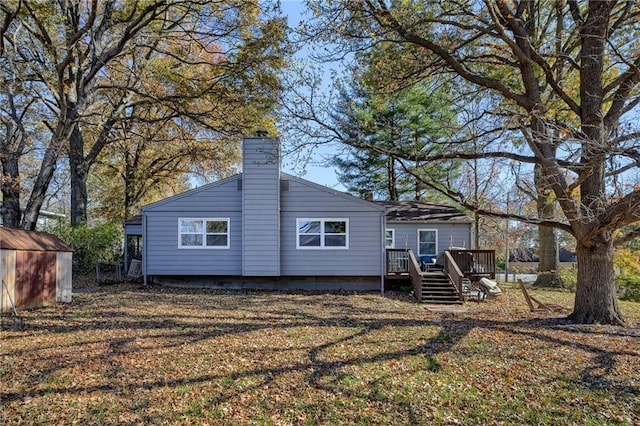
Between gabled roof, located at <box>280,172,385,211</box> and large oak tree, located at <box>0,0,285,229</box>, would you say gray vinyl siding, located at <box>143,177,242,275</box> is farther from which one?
large oak tree, located at <box>0,0,285,229</box>

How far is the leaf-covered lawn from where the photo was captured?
4.45m

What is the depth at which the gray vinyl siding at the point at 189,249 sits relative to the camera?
14492mm

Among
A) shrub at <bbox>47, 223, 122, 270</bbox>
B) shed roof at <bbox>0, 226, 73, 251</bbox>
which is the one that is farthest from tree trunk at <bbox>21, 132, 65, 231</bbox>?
shrub at <bbox>47, 223, 122, 270</bbox>

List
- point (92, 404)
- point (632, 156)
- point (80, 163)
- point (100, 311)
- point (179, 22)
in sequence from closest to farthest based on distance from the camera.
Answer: point (92, 404) → point (632, 156) → point (100, 311) → point (179, 22) → point (80, 163)

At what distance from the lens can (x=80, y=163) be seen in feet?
62.7

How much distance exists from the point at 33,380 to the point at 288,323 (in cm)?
445

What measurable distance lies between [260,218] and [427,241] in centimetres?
779

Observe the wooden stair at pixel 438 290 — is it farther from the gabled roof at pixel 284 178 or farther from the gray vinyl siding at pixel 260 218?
the gray vinyl siding at pixel 260 218

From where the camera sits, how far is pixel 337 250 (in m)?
14.5

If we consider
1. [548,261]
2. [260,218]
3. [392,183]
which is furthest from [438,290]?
[392,183]

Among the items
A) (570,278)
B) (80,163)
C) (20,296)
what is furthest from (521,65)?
(80,163)

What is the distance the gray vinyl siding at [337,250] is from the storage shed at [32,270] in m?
6.77

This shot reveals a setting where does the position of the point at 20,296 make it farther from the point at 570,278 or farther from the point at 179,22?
the point at 570,278

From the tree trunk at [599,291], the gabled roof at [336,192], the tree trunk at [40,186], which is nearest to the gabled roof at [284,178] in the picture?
the gabled roof at [336,192]
